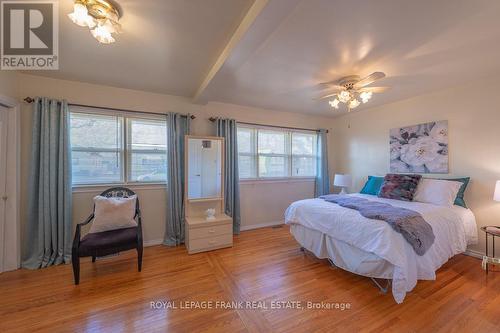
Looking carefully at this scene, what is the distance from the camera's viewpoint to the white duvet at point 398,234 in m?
1.75

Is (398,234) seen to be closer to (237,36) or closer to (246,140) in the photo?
(237,36)

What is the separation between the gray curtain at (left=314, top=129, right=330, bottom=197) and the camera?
14.9ft

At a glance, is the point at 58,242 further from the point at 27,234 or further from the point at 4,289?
the point at 4,289

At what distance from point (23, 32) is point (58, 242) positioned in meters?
2.32

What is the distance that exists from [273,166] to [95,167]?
3031 mm

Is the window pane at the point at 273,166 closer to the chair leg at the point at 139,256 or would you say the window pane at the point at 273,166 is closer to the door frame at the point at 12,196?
the chair leg at the point at 139,256

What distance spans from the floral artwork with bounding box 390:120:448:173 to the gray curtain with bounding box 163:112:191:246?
3746 mm

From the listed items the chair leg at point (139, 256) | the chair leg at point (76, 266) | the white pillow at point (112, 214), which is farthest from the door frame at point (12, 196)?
the chair leg at point (139, 256)

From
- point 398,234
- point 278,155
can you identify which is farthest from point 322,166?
point 398,234

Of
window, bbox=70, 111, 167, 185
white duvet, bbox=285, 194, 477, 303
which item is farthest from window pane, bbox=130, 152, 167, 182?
white duvet, bbox=285, 194, 477, 303

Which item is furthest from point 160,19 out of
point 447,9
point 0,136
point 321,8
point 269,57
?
point 0,136

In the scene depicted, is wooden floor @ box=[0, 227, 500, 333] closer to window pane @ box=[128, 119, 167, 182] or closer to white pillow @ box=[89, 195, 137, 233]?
white pillow @ box=[89, 195, 137, 233]

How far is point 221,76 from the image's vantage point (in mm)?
2348

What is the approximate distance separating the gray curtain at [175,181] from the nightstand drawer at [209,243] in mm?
459
